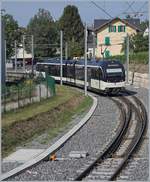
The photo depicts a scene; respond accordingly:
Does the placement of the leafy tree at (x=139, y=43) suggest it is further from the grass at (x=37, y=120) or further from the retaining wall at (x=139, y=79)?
the grass at (x=37, y=120)

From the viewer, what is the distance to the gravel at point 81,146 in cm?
1581

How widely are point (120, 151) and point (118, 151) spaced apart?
70 mm

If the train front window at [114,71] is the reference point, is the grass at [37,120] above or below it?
below

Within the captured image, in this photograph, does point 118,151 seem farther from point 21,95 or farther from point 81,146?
point 21,95

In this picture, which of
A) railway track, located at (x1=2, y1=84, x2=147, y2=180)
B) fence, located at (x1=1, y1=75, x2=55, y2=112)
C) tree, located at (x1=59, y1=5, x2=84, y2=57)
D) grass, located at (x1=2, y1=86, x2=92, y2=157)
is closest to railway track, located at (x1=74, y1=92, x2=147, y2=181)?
railway track, located at (x1=2, y1=84, x2=147, y2=180)

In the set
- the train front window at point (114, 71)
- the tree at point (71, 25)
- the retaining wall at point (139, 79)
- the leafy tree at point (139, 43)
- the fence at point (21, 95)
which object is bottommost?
the retaining wall at point (139, 79)

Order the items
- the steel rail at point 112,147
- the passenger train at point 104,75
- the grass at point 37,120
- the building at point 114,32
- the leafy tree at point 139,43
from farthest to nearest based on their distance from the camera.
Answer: the building at point 114,32 < the leafy tree at point 139,43 < the passenger train at point 104,75 < the grass at point 37,120 < the steel rail at point 112,147

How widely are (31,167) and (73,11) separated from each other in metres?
124

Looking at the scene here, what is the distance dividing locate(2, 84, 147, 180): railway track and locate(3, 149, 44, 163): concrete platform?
671 millimetres

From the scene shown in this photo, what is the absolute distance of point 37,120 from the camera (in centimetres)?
2828

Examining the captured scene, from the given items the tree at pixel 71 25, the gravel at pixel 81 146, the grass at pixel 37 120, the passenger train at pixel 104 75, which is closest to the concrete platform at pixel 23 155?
the grass at pixel 37 120

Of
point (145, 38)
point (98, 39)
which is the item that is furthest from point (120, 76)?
Answer: point (98, 39)

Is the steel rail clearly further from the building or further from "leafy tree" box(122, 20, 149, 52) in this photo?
the building

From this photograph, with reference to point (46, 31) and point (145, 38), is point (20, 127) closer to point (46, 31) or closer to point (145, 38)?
point (145, 38)
